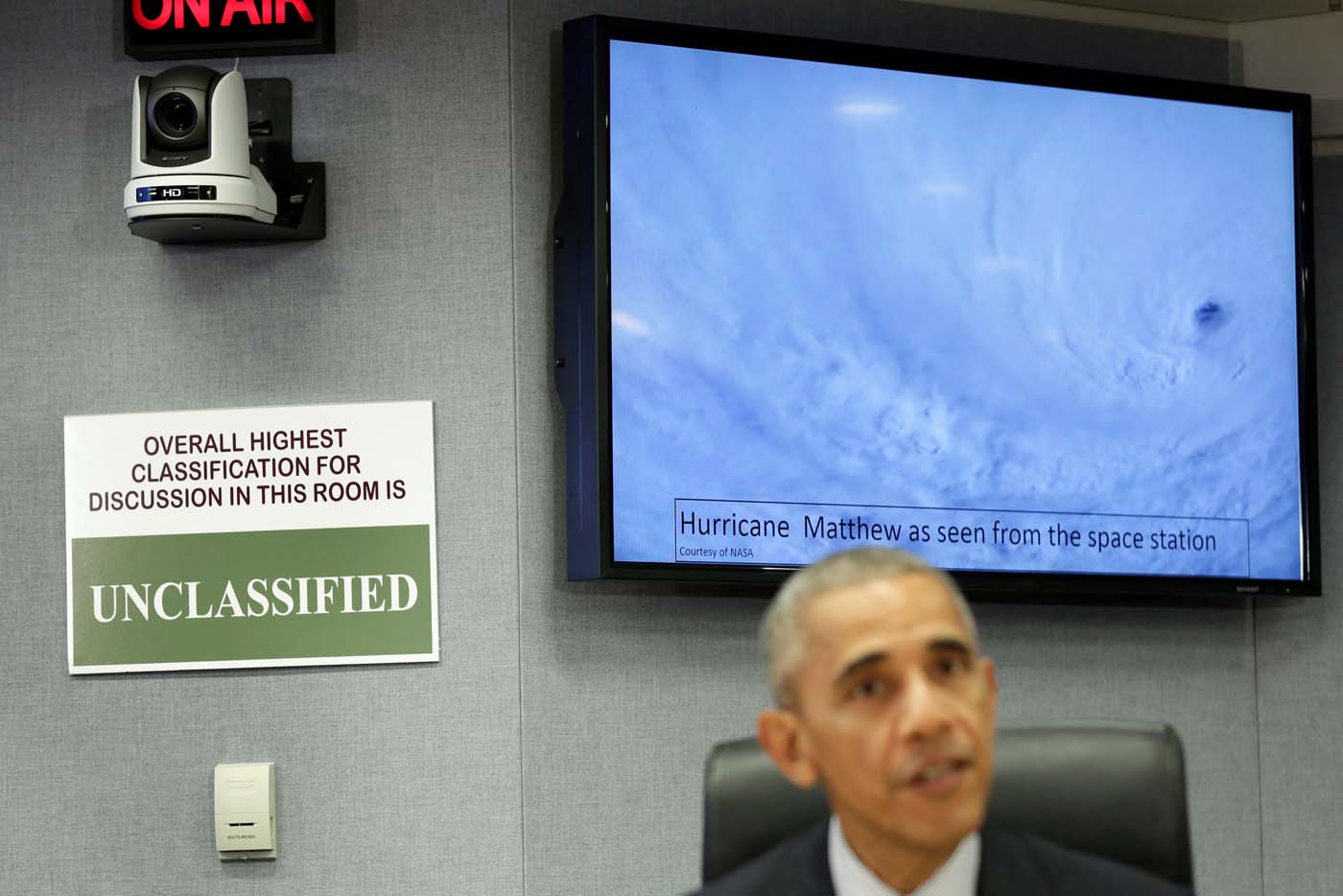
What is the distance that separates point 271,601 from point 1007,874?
1.70 m

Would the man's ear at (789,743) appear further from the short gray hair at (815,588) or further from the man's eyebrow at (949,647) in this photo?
the man's eyebrow at (949,647)

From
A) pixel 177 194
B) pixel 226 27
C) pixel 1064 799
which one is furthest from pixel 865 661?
pixel 226 27

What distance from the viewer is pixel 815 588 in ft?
4.47

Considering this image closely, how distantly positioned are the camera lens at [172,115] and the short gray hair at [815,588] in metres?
1.63

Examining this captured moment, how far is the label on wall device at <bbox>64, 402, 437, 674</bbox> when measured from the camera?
110 inches

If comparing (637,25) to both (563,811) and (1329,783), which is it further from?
(1329,783)

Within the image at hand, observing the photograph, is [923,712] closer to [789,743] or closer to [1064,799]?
[789,743]

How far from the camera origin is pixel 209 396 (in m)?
2.84

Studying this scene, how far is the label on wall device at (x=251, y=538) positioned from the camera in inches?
110

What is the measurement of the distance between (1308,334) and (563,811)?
1.70 m

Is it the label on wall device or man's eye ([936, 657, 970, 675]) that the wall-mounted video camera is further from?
man's eye ([936, 657, 970, 675])

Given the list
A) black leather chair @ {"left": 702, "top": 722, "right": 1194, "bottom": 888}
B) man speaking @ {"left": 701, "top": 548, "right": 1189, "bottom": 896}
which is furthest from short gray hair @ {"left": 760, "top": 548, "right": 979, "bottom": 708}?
black leather chair @ {"left": 702, "top": 722, "right": 1194, "bottom": 888}

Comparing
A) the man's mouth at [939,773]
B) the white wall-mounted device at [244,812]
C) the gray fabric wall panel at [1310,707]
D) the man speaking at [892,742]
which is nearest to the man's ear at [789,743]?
the man speaking at [892,742]

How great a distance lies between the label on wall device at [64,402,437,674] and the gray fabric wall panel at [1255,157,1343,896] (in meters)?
1.65
